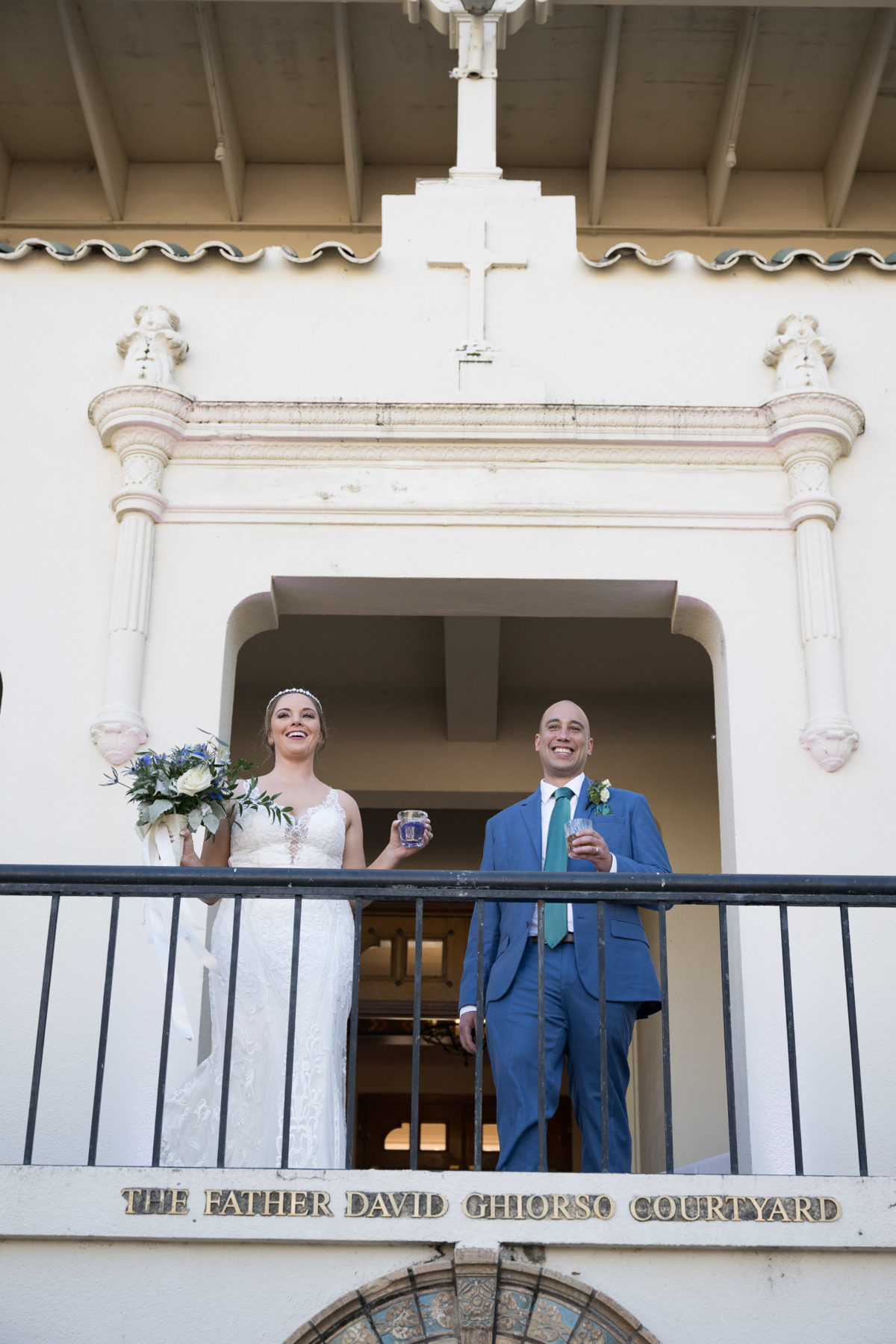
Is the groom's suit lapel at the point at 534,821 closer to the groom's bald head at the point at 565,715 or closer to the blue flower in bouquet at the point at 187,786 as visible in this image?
the groom's bald head at the point at 565,715

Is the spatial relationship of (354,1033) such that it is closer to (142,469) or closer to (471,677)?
(142,469)

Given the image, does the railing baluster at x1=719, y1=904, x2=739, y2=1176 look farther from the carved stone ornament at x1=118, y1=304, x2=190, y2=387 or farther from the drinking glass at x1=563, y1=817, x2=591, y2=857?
the carved stone ornament at x1=118, y1=304, x2=190, y2=387

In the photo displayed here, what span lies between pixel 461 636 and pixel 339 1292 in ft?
13.3

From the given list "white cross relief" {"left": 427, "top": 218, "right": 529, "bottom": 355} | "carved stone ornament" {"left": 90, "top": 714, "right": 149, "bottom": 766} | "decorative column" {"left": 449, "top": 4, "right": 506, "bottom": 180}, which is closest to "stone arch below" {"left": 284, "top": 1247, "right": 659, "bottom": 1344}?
"carved stone ornament" {"left": 90, "top": 714, "right": 149, "bottom": 766}

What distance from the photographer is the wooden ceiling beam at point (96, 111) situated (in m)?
9.16

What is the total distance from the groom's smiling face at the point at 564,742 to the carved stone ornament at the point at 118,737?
164 centimetres

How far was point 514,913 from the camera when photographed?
5605 millimetres

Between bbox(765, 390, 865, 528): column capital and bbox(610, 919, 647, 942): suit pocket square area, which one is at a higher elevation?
bbox(765, 390, 865, 528): column capital

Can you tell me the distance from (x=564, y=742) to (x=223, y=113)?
5.56 m

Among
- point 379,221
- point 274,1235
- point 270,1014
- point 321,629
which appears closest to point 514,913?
point 270,1014

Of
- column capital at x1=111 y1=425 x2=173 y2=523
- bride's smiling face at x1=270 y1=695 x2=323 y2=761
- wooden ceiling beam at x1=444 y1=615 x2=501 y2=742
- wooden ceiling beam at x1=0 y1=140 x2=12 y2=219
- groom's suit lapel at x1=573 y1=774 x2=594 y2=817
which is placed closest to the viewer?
groom's suit lapel at x1=573 y1=774 x2=594 y2=817

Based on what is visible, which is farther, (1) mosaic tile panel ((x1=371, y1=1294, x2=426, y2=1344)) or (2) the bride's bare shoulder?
(2) the bride's bare shoulder

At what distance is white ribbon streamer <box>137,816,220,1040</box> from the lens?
17.1 ft

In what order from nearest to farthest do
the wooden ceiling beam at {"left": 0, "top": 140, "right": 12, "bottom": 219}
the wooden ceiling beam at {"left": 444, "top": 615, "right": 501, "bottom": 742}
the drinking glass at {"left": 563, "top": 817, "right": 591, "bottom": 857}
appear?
the drinking glass at {"left": 563, "top": 817, "right": 591, "bottom": 857}
the wooden ceiling beam at {"left": 444, "top": 615, "right": 501, "bottom": 742}
the wooden ceiling beam at {"left": 0, "top": 140, "right": 12, "bottom": 219}
